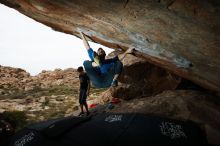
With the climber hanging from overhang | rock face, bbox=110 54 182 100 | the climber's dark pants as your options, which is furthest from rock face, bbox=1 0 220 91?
rock face, bbox=110 54 182 100

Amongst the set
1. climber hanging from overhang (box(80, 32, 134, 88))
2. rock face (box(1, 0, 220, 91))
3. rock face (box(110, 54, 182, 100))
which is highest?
rock face (box(1, 0, 220, 91))

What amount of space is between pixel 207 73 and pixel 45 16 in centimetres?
824

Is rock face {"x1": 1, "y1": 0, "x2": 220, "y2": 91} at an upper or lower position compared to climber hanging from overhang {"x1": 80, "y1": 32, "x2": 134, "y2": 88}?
upper

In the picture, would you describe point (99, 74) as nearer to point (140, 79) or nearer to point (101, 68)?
point (101, 68)

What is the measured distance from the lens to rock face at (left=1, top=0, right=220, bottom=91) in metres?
8.91

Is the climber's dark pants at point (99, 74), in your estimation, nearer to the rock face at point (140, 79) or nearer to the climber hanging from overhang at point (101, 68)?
the climber hanging from overhang at point (101, 68)

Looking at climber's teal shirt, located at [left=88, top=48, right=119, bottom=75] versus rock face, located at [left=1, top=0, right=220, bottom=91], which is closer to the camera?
rock face, located at [left=1, top=0, right=220, bottom=91]

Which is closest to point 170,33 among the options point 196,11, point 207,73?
point 196,11

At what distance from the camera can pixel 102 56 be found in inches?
463

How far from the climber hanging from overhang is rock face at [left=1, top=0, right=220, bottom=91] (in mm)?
929

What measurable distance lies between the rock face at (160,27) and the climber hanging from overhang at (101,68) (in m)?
0.93

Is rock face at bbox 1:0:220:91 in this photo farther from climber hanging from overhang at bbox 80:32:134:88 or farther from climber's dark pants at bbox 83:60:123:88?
climber's dark pants at bbox 83:60:123:88

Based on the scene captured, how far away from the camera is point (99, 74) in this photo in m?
11.9

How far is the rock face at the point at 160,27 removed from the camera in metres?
8.91
